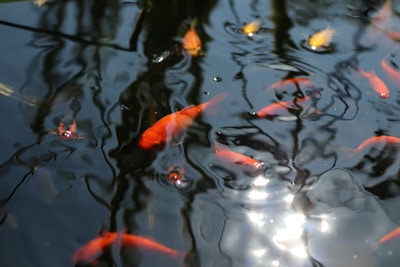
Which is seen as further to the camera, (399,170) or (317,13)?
(317,13)

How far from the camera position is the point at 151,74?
102 inches

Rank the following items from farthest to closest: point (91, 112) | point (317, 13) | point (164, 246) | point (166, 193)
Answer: point (317, 13), point (91, 112), point (166, 193), point (164, 246)

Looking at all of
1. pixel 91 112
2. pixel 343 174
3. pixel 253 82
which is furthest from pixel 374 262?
pixel 91 112

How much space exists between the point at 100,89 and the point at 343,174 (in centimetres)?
118

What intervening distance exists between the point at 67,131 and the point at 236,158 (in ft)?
2.40

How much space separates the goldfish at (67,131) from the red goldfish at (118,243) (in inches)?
20.7

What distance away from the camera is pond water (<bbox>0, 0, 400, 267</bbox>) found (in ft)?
6.17

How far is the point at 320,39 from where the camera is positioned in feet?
9.46

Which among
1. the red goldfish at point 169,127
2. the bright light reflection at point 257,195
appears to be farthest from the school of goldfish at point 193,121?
the bright light reflection at point 257,195

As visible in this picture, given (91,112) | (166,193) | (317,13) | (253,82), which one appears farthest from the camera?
(317,13)

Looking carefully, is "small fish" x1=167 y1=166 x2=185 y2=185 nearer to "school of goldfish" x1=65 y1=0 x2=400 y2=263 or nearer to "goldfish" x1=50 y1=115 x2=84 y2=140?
"school of goldfish" x1=65 y1=0 x2=400 y2=263

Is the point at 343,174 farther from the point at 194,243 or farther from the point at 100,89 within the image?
the point at 100,89

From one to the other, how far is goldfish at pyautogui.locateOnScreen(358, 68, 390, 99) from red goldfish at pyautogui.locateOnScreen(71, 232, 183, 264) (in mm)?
1361

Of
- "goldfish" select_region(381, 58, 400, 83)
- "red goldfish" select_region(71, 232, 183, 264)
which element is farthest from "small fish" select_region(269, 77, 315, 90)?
"red goldfish" select_region(71, 232, 183, 264)
